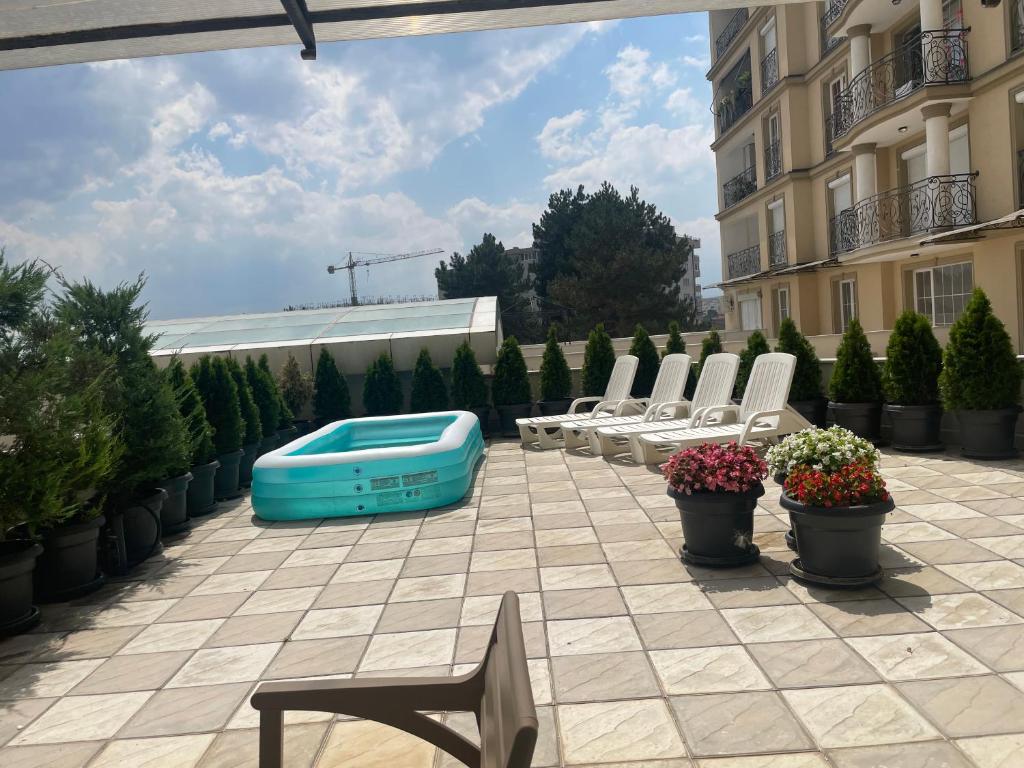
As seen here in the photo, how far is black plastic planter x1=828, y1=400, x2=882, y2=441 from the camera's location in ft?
28.2

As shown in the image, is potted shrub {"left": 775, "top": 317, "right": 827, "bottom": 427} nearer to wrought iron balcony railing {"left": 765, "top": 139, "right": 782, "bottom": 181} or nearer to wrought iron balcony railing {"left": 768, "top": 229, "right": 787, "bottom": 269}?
wrought iron balcony railing {"left": 768, "top": 229, "right": 787, "bottom": 269}

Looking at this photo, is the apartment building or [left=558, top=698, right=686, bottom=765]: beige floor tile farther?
the apartment building

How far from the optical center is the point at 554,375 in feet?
40.9

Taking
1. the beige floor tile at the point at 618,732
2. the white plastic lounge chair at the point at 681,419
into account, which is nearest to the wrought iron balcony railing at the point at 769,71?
the white plastic lounge chair at the point at 681,419

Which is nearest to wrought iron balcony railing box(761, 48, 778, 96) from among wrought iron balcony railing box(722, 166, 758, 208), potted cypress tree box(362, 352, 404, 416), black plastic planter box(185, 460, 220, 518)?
wrought iron balcony railing box(722, 166, 758, 208)

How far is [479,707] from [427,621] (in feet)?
7.27

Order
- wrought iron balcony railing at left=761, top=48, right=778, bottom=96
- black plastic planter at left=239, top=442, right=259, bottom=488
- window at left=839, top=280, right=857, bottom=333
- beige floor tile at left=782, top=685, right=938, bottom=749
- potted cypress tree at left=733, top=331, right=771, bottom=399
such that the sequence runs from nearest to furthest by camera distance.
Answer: beige floor tile at left=782, top=685, right=938, bottom=749, black plastic planter at left=239, top=442, right=259, bottom=488, potted cypress tree at left=733, top=331, right=771, bottom=399, window at left=839, top=280, right=857, bottom=333, wrought iron balcony railing at left=761, top=48, right=778, bottom=96

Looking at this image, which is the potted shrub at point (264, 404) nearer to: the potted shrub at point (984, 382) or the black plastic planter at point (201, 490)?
the black plastic planter at point (201, 490)

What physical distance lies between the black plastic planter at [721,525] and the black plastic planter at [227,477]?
5384 mm

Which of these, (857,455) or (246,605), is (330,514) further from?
(857,455)

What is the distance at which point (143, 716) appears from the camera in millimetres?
3316

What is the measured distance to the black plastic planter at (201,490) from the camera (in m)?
7.51

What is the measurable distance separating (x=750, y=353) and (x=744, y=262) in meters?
14.0

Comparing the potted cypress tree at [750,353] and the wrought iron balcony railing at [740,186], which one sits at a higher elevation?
the wrought iron balcony railing at [740,186]
